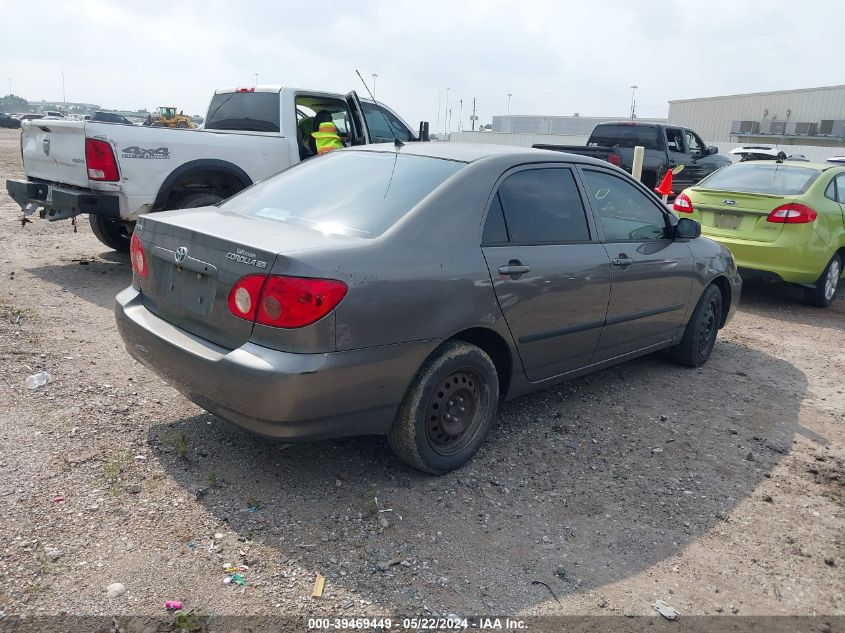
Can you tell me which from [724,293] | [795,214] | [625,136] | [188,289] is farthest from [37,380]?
[625,136]

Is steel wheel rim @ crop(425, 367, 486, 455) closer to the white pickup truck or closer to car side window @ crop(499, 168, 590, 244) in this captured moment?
car side window @ crop(499, 168, 590, 244)

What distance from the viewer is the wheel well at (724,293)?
5.79 metres

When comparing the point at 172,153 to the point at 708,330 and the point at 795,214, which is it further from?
the point at 795,214

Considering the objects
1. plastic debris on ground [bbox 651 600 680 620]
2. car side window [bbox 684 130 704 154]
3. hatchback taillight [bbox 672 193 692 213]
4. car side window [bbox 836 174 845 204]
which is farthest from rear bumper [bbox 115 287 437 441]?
car side window [bbox 684 130 704 154]

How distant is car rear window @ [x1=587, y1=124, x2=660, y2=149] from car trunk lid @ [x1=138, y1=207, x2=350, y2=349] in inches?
488

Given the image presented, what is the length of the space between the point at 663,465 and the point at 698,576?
3.38ft

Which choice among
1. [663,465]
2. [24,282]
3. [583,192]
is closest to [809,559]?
[663,465]

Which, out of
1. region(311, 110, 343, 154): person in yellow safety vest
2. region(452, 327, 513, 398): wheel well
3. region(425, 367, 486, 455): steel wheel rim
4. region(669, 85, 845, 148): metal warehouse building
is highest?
region(669, 85, 845, 148): metal warehouse building

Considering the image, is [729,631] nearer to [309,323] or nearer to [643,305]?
[309,323]

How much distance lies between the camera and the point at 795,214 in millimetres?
7449

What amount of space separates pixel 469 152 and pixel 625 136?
1175 centimetres

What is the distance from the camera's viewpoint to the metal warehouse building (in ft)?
129

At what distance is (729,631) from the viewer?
270 cm

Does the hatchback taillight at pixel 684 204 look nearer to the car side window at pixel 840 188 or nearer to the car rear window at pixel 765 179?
the car rear window at pixel 765 179
